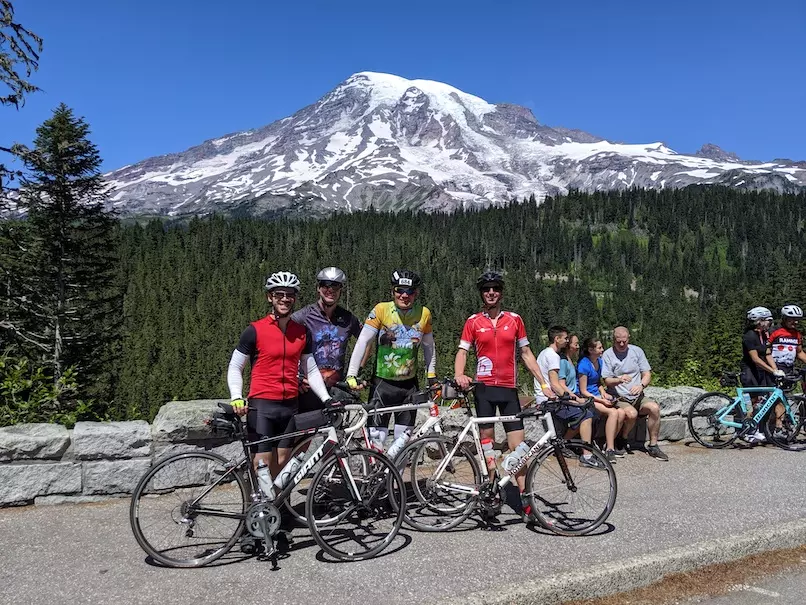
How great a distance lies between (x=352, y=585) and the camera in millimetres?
4566

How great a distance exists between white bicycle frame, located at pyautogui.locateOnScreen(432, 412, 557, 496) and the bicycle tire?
5130mm

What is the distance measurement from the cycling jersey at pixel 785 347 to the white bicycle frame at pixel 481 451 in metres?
6.22

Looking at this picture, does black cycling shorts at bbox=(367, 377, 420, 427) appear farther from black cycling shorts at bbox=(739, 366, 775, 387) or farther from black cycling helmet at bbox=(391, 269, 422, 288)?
black cycling shorts at bbox=(739, 366, 775, 387)

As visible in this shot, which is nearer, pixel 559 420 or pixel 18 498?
pixel 18 498

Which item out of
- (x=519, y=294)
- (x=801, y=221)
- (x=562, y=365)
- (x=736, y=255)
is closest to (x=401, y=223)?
(x=519, y=294)

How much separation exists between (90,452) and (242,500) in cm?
227

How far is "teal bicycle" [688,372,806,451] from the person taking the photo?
9391 millimetres

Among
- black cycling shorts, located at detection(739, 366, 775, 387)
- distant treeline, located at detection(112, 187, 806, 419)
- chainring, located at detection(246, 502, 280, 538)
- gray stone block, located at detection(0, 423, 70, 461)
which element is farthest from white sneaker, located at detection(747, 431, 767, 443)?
distant treeline, located at detection(112, 187, 806, 419)

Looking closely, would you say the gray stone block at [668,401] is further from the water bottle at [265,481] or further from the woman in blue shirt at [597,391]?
the water bottle at [265,481]

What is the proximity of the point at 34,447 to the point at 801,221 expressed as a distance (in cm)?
→ 20938

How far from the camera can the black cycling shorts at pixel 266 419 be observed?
5270mm

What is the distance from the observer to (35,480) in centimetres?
608

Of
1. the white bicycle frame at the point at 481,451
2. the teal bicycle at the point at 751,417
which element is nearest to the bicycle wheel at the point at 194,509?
the white bicycle frame at the point at 481,451

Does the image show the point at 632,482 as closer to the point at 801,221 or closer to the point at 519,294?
the point at 519,294
